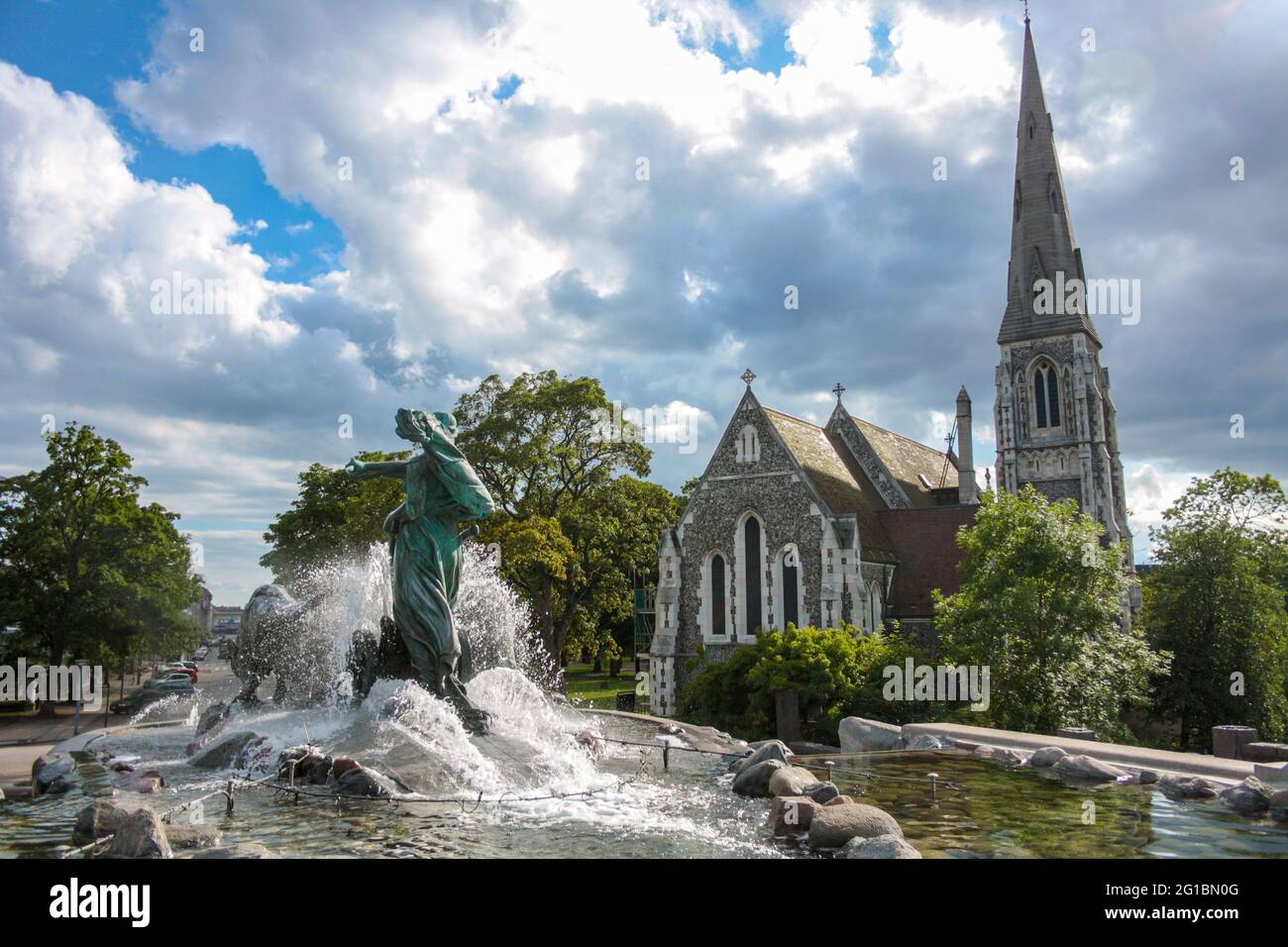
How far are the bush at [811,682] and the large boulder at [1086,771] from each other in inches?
386

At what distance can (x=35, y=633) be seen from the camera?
25.8m

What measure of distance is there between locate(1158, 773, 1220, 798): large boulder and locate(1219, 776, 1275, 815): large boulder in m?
0.38

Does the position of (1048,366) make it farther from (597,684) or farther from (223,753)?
(223,753)

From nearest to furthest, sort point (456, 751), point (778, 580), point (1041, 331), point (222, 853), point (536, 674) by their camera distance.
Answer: point (222, 853)
point (456, 751)
point (778, 580)
point (536, 674)
point (1041, 331)

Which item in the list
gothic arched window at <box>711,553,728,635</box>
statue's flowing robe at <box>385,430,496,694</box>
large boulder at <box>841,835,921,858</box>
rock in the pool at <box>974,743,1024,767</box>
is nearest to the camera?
large boulder at <box>841,835,921,858</box>

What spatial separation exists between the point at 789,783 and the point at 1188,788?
4208mm

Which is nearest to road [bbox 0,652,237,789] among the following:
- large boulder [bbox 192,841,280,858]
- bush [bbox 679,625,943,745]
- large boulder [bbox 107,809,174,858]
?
large boulder [bbox 107,809,174,858]

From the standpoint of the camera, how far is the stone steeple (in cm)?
3788

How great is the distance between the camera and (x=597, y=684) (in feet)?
154

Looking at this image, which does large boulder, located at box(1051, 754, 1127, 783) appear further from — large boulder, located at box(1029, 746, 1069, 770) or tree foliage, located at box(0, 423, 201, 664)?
tree foliage, located at box(0, 423, 201, 664)

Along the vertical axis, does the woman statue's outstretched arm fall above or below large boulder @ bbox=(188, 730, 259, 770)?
above
